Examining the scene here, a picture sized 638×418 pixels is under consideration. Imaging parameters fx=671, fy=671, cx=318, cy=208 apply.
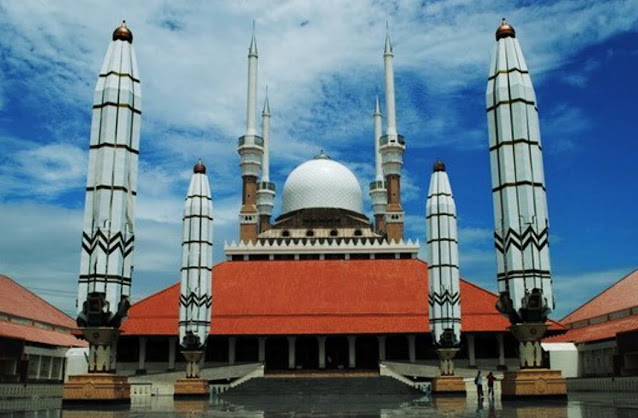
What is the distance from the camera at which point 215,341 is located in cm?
4734

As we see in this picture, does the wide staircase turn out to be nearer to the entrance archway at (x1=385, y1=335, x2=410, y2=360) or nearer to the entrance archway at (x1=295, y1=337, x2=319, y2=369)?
the entrance archway at (x1=385, y1=335, x2=410, y2=360)

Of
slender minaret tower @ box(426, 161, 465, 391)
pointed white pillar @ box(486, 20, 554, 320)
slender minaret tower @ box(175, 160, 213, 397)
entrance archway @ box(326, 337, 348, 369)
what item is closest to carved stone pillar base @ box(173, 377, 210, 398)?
slender minaret tower @ box(175, 160, 213, 397)

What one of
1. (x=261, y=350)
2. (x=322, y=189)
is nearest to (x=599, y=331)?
(x=261, y=350)

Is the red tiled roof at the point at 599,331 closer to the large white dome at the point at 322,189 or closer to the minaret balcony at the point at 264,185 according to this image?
the large white dome at the point at 322,189

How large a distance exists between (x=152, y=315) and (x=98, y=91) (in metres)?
27.3

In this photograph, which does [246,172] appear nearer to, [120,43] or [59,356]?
[59,356]

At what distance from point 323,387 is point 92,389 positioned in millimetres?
19198

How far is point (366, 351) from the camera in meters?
47.8

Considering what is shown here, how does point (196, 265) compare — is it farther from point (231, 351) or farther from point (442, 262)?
point (231, 351)

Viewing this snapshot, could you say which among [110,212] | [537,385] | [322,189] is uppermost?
[322,189]

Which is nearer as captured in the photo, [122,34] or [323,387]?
[122,34]

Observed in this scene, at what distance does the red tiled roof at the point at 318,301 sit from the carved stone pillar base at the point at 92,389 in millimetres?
24428

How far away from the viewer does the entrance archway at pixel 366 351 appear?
156 feet

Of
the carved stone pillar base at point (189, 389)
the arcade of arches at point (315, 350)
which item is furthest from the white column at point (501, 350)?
the carved stone pillar base at point (189, 389)
